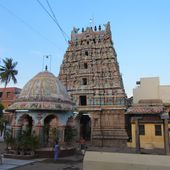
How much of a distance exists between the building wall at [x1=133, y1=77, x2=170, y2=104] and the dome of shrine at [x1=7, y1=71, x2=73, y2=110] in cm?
1550

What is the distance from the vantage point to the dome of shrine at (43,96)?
56.5 ft

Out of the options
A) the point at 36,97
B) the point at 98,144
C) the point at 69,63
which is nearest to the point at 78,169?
the point at 36,97

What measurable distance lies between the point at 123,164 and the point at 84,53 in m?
31.3

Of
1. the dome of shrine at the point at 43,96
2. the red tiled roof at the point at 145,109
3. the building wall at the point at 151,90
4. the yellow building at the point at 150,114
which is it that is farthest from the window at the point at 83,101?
the dome of shrine at the point at 43,96

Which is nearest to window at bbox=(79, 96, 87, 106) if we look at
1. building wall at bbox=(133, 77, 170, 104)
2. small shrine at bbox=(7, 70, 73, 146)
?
building wall at bbox=(133, 77, 170, 104)

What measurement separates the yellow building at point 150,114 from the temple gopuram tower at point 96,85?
8.75ft

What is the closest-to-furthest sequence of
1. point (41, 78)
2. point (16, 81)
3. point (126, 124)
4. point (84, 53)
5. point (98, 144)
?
point (41, 78) < point (98, 144) < point (126, 124) < point (84, 53) < point (16, 81)

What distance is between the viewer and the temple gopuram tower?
28531 millimetres

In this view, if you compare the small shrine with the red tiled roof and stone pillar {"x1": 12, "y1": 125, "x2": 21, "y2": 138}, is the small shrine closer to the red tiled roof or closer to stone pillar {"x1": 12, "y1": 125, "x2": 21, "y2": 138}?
stone pillar {"x1": 12, "y1": 125, "x2": 21, "y2": 138}

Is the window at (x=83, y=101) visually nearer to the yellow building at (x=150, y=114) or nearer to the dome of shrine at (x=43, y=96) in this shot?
the yellow building at (x=150, y=114)

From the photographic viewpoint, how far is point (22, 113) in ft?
58.6

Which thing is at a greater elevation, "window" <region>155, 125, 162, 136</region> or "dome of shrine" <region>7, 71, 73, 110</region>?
"dome of shrine" <region>7, 71, 73, 110</region>

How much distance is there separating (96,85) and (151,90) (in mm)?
8355

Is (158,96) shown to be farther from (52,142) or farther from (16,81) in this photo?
(16,81)
